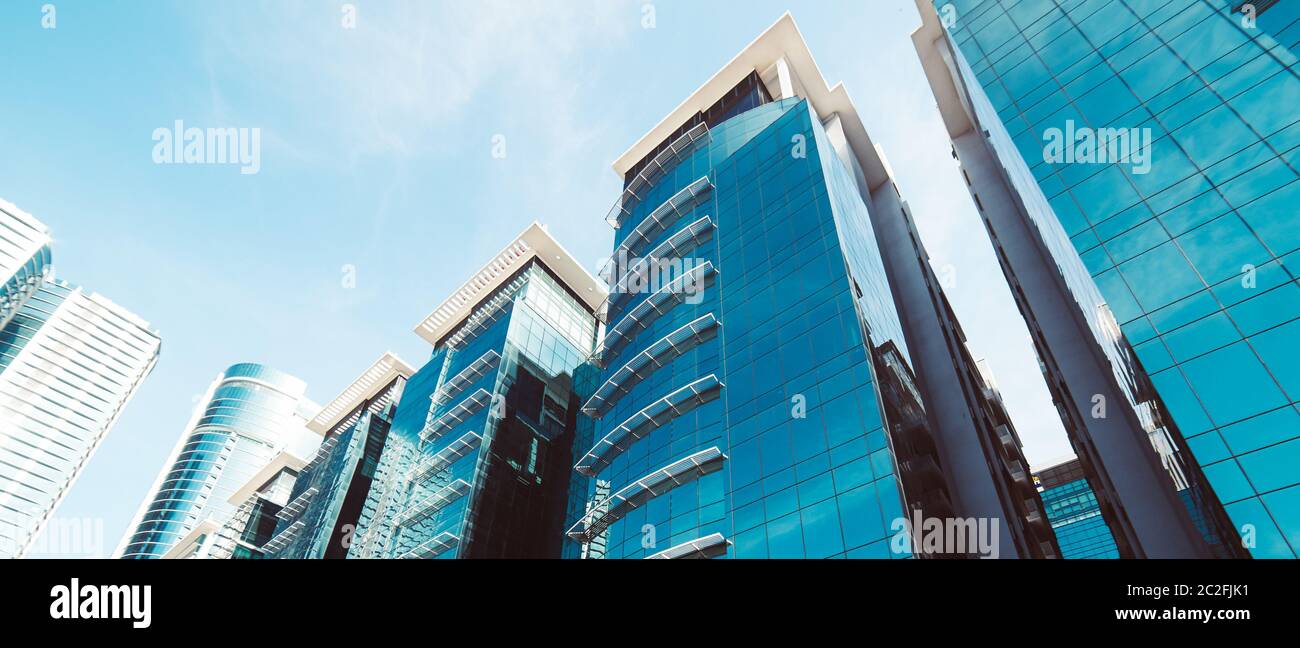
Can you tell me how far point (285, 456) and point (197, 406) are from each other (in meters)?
111

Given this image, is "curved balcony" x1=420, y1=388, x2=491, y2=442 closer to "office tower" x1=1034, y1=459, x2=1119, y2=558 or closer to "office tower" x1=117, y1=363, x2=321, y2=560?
"office tower" x1=1034, y1=459, x2=1119, y2=558

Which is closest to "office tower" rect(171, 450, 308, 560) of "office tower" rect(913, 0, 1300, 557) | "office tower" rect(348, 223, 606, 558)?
"office tower" rect(348, 223, 606, 558)

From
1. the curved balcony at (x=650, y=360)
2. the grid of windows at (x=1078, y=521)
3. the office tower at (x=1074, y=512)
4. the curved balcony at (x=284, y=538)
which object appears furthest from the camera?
the office tower at (x=1074, y=512)

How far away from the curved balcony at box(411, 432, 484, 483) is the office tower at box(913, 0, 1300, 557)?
133 ft

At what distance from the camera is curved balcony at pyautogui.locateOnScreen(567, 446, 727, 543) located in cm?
3541

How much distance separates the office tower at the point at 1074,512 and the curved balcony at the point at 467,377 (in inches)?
2973

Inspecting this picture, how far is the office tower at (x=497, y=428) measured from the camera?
50.0 m

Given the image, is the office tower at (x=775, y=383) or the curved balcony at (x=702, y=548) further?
the curved balcony at (x=702, y=548)

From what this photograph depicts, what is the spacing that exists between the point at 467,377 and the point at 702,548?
33.2m

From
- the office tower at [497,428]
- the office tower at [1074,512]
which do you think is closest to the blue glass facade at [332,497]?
the office tower at [497,428]

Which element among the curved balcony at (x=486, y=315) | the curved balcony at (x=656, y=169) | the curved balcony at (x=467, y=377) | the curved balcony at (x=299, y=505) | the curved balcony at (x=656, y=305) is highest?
the curved balcony at (x=656, y=169)

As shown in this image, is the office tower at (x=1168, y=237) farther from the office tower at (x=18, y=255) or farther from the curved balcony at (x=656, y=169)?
the office tower at (x=18, y=255)

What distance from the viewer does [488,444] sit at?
171 feet
